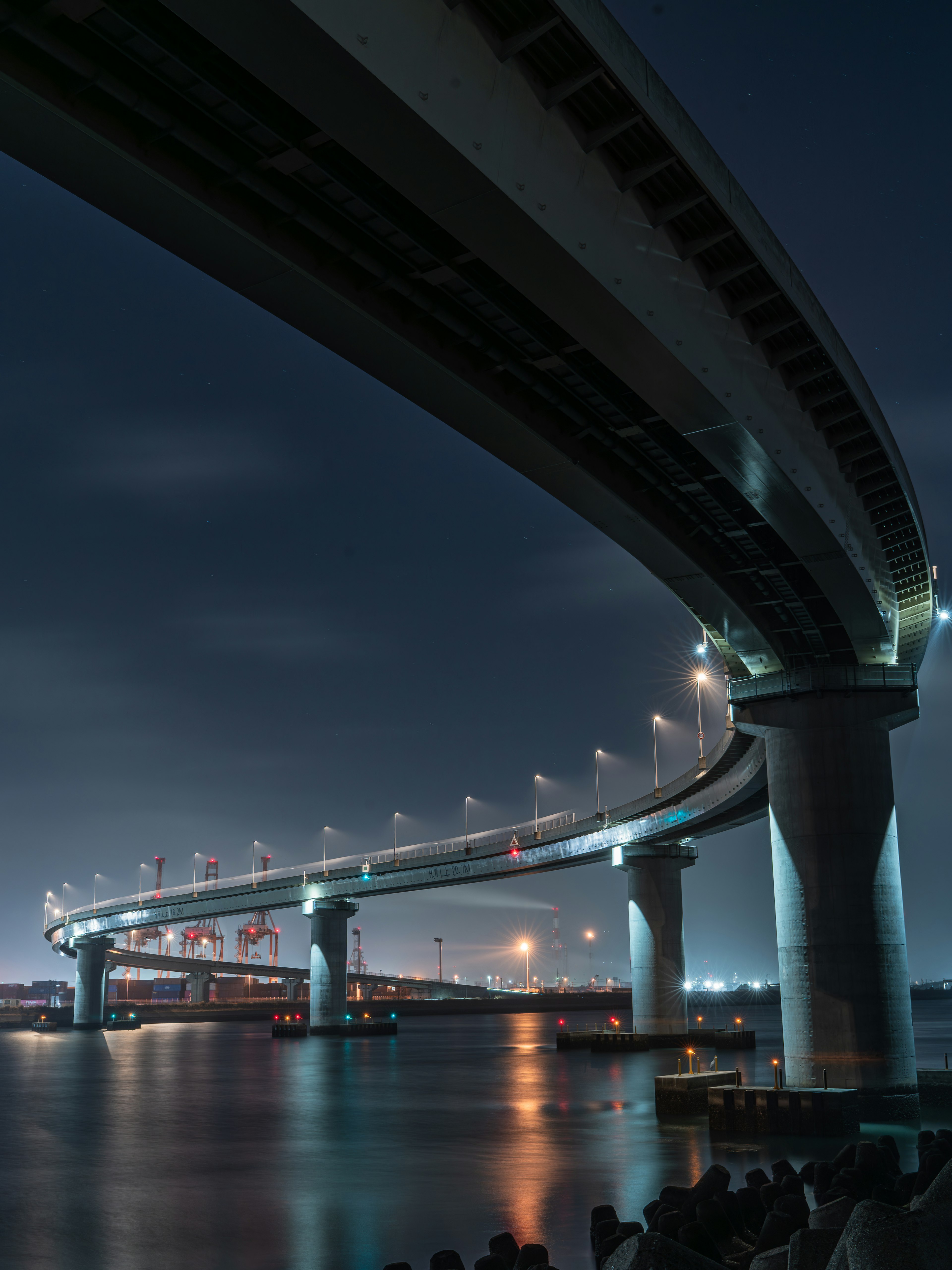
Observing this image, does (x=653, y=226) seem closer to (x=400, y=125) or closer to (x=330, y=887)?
(x=400, y=125)

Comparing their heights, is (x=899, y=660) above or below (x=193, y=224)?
below

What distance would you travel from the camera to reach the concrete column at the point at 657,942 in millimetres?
80000

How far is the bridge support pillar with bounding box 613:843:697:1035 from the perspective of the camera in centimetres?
8000

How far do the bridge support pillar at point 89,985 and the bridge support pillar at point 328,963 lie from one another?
2515 inches

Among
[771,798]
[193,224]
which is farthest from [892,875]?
[193,224]

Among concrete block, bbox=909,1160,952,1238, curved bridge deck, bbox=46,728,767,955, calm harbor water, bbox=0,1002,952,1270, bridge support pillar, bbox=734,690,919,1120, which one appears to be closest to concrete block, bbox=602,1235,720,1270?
concrete block, bbox=909,1160,952,1238

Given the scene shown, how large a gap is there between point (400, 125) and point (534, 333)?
20.5 ft

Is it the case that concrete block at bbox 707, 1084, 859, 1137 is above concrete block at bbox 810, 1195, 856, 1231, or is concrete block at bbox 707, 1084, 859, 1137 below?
below

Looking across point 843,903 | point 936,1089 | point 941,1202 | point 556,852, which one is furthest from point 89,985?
point 941,1202

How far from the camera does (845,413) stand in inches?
995

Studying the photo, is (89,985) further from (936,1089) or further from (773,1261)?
(773,1261)

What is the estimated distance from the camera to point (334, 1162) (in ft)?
96.3

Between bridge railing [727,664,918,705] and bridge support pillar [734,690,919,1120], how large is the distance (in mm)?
296

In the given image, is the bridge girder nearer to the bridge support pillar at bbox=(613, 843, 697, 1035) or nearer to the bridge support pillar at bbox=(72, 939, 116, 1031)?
the bridge support pillar at bbox=(613, 843, 697, 1035)
